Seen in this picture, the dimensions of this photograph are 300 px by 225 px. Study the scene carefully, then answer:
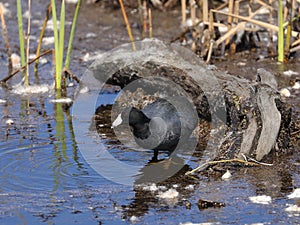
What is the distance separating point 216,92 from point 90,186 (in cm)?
161

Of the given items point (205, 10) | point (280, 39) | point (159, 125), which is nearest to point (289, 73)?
point (280, 39)

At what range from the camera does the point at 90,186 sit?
15.5 ft

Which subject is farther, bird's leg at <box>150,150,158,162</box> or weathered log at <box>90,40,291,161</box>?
bird's leg at <box>150,150,158,162</box>

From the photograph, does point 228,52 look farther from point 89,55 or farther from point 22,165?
point 22,165

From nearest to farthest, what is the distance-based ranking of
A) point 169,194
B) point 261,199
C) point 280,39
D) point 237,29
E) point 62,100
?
point 261,199
point 169,194
point 62,100
point 280,39
point 237,29

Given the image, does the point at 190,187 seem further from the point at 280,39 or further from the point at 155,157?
the point at 280,39

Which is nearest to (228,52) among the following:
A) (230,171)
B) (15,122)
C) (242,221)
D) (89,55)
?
(89,55)

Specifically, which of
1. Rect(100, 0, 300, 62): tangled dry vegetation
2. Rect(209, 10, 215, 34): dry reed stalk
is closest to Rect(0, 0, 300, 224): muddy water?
Rect(100, 0, 300, 62): tangled dry vegetation

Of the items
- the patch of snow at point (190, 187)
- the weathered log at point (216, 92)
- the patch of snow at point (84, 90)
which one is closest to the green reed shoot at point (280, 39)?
the weathered log at point (216, 92)

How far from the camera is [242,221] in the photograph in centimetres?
405

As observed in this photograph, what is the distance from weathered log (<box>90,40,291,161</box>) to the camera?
523 centimetres

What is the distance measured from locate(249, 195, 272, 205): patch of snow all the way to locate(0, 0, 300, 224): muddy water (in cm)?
3

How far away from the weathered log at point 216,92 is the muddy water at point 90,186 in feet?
0.76

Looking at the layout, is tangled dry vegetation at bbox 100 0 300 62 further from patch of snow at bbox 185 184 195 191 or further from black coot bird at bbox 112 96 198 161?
patch of snow at bbox 185 184 195 191
